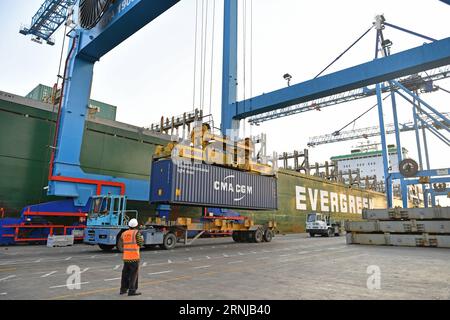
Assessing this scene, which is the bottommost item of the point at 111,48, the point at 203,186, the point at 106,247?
the point at 106,247

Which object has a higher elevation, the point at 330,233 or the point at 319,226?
the point at 319,226

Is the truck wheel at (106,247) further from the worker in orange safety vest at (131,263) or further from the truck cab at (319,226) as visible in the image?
the truck cab at (319,226)

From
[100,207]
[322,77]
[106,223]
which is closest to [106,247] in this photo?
[106,223]

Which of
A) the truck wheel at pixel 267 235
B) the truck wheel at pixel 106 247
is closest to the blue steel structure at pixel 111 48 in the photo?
the truck wheel at pixel 106 247

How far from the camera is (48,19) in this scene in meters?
32.0

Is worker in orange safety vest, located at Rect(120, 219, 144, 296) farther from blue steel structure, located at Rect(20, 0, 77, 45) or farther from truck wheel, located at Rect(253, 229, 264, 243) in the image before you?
blue steel structure, located at Rect(20, 0, 77, 45)

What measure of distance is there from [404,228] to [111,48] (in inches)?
789

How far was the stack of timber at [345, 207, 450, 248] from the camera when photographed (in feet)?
53.4

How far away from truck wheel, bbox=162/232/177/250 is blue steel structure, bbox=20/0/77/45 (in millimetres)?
26761

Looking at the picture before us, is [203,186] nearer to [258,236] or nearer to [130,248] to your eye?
[258,236]

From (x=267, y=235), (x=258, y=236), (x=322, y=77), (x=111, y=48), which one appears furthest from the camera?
(x=267, y=235)
